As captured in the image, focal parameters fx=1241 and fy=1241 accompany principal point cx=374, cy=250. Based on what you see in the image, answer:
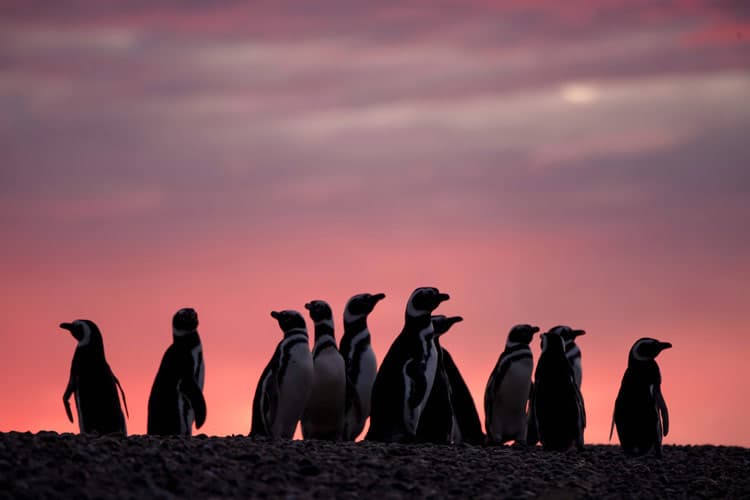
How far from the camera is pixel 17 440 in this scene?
1080 centimetres

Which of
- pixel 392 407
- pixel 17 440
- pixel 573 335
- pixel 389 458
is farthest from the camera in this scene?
pixel 573 335

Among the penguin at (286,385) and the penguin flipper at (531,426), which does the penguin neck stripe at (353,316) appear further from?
the penguin flipper at (531,426)

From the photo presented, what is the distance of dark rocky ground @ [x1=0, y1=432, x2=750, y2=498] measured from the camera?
9.60m

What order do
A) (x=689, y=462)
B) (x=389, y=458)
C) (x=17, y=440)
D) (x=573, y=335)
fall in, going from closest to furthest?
1. (x=17, y=440)
2. (x=389, y=458)
3. (x=689, y=462)
4. (x=573, y=335)

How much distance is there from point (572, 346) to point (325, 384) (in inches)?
269

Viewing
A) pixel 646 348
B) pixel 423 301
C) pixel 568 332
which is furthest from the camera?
pixel 568 332

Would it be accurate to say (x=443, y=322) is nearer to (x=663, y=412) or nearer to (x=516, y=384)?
(x=516, y=384)

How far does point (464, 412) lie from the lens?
53.8ft

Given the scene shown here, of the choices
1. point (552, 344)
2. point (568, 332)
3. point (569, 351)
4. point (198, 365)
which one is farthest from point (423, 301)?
point (569, 351)

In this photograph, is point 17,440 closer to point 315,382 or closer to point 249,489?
point 249,489

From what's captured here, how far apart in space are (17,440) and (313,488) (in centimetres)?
275

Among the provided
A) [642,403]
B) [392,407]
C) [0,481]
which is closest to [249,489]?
[0,481]

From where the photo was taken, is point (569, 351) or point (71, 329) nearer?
point (71, 329)

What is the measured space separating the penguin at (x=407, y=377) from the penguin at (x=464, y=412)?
4.91ft
